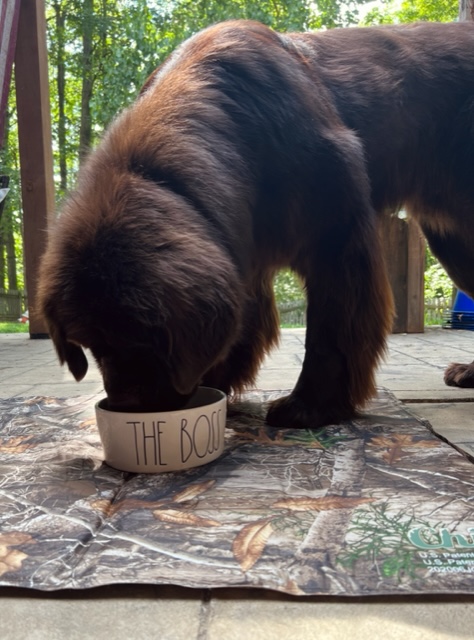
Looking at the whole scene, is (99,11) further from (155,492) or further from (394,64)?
(155,492)

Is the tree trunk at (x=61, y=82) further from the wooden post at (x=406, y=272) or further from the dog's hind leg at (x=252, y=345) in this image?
the dog's hind leg at (x=252, y=345)

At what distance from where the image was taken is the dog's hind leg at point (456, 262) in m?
2.57

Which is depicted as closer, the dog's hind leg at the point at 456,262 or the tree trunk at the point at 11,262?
the dog's hind leg at the point at 456,262

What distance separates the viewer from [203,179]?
1534 mm

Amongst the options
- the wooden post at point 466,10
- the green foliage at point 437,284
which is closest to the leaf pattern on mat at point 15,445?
the wooden post at point 466,10

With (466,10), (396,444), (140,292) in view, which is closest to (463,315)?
(466,10)

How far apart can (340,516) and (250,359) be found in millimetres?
1116

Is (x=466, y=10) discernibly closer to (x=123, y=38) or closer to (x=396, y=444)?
(x=396, y=444)

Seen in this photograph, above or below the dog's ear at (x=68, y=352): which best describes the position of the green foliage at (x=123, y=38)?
above

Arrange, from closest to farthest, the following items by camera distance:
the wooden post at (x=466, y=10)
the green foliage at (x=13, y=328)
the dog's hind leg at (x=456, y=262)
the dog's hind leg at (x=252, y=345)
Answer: the dog's hind leg at (x=252, y=345) < the dog's hind leg at (x=456, y=262) < the wooden post at (x=466, y=10) < the green foliage at (x=13, y=328)

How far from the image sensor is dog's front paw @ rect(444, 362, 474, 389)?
8.46 feet

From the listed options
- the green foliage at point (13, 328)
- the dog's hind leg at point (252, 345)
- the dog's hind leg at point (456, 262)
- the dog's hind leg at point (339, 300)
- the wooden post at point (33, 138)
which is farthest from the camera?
the green foliage at point (13, 328)

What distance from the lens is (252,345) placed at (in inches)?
88.7

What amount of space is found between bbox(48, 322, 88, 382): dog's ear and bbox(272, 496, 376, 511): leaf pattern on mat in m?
0.60
